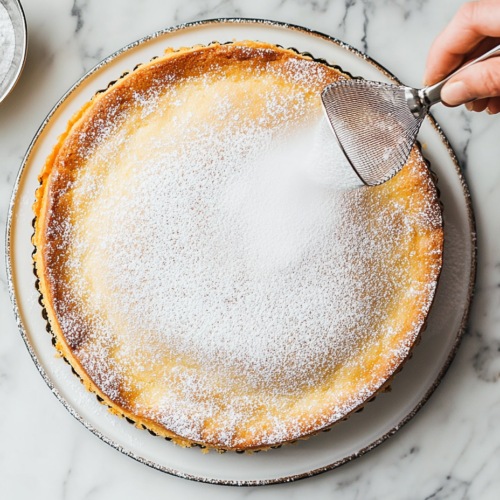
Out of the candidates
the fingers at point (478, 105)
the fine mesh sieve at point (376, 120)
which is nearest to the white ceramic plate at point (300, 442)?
the fingers at point (478, 105)

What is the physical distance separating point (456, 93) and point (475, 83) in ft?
0.13

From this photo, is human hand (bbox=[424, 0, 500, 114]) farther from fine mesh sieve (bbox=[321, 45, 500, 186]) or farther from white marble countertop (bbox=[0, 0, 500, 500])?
white marble countertop (bbox=[0, 0, 500, 500])

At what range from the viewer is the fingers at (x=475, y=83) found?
37.5 inches

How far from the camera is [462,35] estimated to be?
3.71 ft

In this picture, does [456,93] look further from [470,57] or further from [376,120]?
[470,57]

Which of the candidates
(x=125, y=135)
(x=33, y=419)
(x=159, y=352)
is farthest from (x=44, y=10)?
(x=33, y=419)

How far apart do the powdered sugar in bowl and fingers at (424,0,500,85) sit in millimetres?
1039

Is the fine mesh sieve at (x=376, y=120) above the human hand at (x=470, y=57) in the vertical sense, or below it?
below

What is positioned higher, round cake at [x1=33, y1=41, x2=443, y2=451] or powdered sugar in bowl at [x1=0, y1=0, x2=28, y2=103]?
powdered sugar in bowl at [x1=0, y1=0, x2=28, y2=103]

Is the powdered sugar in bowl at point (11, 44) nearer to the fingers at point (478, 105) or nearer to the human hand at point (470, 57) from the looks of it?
the human hand at point (470, 57)

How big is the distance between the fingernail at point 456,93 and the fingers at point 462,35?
0.20 meters

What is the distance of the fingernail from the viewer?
0.99 meters

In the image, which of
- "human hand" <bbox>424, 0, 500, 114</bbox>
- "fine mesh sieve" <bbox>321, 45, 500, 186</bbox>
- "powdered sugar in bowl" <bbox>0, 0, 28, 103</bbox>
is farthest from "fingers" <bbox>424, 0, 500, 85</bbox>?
"powdered sugar in bowl" <bbox>0, 0, 28, 103</bbox>

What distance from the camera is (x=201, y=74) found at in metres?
1.19
